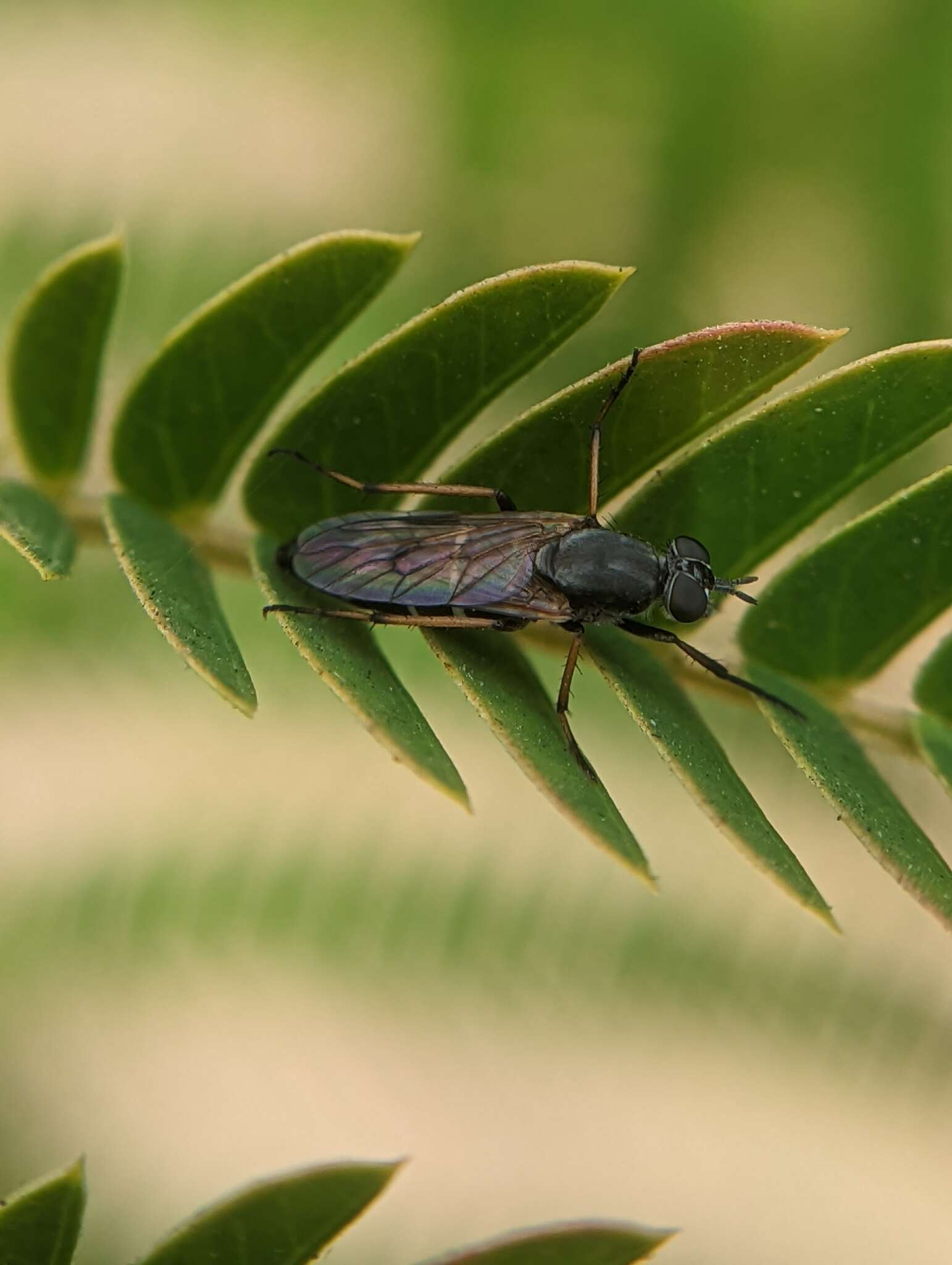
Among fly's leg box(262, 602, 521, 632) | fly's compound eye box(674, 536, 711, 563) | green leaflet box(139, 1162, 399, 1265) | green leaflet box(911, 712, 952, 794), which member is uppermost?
fly's compound eye box(674, 536, 711, 563)

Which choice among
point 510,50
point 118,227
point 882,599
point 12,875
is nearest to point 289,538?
point 118,227

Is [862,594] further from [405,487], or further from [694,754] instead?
[405,487]

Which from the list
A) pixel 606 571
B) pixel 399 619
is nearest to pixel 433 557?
pixel 399 619

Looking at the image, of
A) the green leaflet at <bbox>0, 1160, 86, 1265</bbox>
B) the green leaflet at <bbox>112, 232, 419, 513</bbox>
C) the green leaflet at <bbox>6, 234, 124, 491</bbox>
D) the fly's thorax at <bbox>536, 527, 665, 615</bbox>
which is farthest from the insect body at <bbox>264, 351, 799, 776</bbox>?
the green leaflet at <bbox>0, 1160, 86, 1265</bbox>

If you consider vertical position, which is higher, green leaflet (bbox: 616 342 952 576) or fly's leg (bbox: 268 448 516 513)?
green leaflet (bbox: 616 342 952 576)

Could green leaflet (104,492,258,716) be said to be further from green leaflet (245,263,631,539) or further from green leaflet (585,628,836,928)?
green leaflet (585,628,836,928)

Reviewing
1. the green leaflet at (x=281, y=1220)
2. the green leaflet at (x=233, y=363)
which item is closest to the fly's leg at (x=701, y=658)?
Answer: the green leaflet at (x=233, y=363)
